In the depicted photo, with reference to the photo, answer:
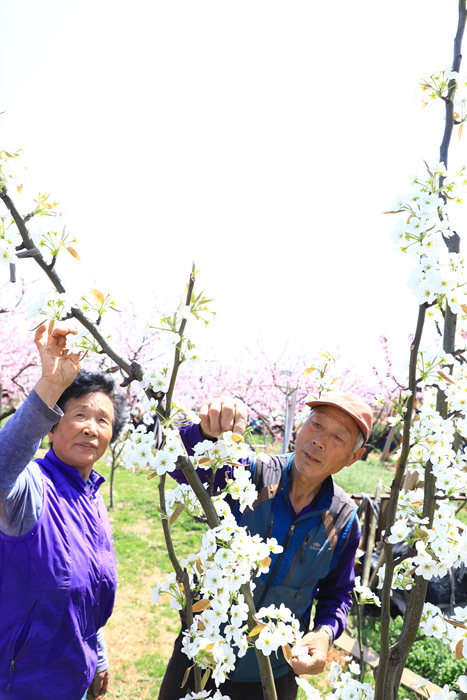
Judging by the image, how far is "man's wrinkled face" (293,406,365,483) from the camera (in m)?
2.14

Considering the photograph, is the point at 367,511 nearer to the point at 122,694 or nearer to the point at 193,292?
the point at 122,694

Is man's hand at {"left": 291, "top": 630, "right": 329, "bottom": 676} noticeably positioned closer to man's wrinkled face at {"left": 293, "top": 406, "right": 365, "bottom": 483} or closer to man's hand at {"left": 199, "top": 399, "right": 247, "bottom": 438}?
man's wrinkled face at {"left": 293, "top": 406, "right": 365, "bottom": 483}

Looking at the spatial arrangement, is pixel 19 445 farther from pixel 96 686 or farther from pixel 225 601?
pixel 96 686

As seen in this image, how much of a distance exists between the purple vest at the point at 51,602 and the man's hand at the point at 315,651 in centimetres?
95

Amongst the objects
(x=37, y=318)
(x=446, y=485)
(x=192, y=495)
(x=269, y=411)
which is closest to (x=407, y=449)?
(x=446, y=485)

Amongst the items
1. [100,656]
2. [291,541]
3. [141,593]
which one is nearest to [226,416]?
[291,541]

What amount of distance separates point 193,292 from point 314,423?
134cm

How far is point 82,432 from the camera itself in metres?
2.21

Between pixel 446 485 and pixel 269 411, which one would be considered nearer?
pixel 446 485

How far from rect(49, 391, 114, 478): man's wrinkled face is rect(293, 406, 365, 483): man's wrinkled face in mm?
970

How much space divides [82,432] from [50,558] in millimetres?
559

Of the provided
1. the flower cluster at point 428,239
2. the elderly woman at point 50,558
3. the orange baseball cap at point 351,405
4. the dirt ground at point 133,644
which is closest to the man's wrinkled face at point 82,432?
the elderly woman at point 50,558

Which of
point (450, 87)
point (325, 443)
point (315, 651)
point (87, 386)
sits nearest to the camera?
point (450, 87)

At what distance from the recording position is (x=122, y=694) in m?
4.14
